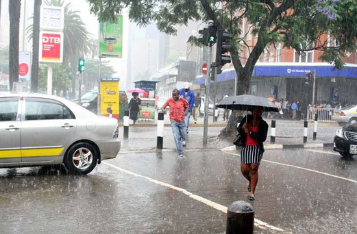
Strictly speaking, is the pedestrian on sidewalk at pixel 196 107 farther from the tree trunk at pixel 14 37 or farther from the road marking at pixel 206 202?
the road marking at pixel 206 202

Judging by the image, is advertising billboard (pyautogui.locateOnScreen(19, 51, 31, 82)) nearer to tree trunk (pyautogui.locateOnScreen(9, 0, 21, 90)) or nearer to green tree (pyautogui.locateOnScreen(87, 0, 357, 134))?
tree trunk (pyautogui.locateOnScreen(9, 0, 21, 90))

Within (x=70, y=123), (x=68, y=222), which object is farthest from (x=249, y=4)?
(x=68, y=222)

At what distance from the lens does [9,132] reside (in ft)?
24.1

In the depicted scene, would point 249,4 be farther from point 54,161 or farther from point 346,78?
point 346,78

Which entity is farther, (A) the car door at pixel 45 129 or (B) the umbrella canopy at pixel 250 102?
(A) the car door at pixel 45 129


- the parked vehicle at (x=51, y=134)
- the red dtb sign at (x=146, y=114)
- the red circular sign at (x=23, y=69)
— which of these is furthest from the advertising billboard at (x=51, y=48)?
the parked vehicle at (x=51, y=134)

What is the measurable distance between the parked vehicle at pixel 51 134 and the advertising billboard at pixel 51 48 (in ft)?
42.2

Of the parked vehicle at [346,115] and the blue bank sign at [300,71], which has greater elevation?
the blue bank sign at [300,71]

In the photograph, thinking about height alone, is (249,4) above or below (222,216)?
above

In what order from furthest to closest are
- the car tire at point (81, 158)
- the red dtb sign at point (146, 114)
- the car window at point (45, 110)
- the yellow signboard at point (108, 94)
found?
the red dtb sign at point (146, 114)
the yellow signboard at point (108, 94)
the car tire at point (81, 158)
the car window at point (45, 110)

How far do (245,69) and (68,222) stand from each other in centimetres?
1072

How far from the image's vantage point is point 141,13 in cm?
1552

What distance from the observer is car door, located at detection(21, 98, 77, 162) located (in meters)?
7.53

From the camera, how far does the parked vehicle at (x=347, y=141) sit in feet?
38.0
